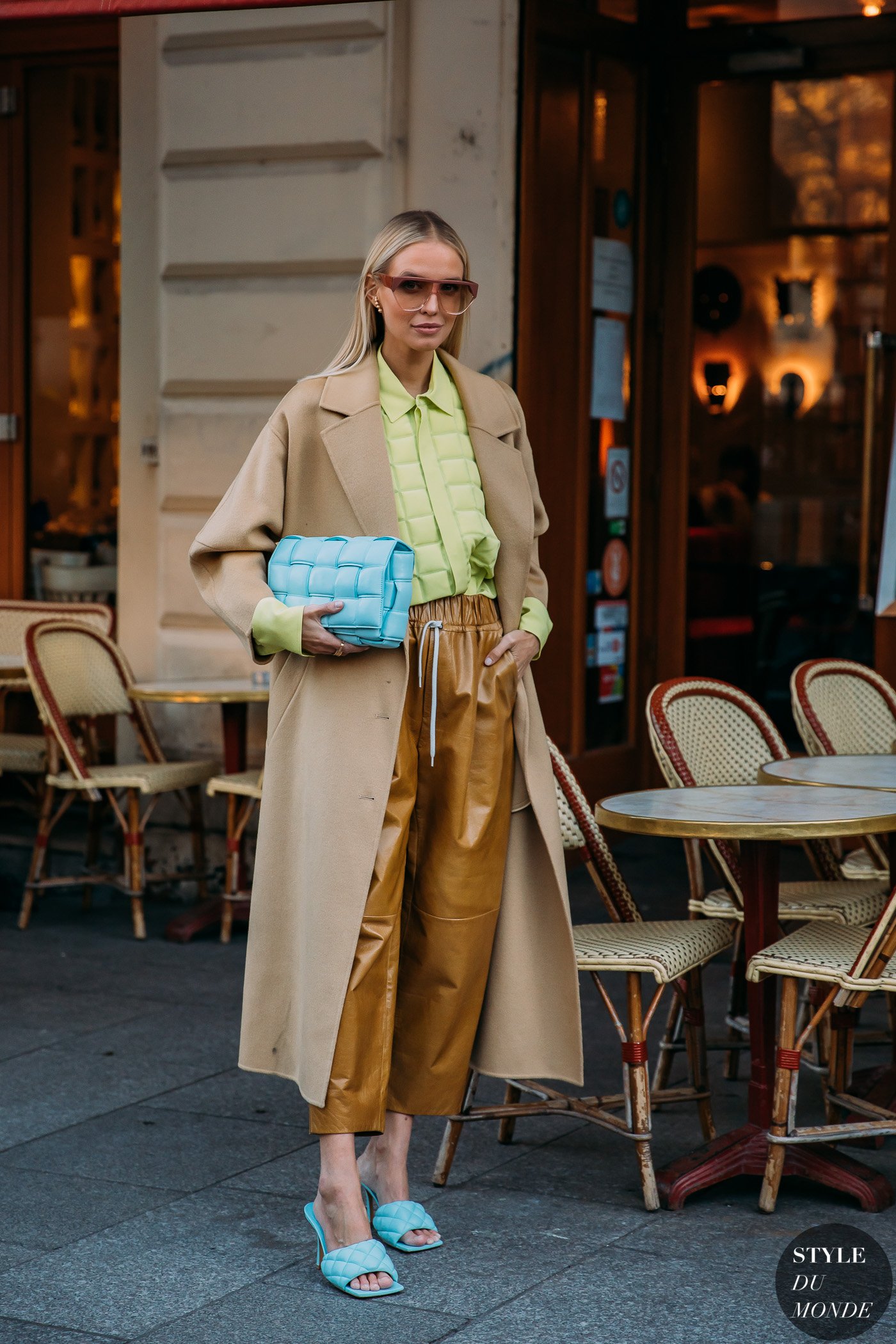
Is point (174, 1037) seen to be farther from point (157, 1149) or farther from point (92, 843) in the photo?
point (92, 843)

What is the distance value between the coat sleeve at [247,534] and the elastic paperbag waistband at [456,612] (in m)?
0.30

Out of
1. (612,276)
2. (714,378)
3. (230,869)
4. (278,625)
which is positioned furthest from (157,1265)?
(714,378)

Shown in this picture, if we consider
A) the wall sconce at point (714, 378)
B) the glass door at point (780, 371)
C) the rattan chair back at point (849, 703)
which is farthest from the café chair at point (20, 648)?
the rattan chair back at point (849, 703)

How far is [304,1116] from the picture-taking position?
4.50 m

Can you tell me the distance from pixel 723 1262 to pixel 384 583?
148 centimetres

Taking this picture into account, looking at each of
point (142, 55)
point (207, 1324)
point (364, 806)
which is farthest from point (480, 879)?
point (142, 55)

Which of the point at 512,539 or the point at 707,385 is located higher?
the point at 707,385

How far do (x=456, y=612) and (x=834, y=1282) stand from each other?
4.81 feet

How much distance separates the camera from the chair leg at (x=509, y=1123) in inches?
167

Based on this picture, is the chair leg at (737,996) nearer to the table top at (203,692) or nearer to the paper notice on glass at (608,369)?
the table top at (203,692)

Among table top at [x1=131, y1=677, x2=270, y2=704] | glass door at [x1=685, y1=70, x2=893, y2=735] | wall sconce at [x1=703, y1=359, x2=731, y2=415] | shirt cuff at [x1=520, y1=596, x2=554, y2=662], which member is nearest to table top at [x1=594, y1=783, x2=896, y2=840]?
shirt cuff at [x1=520, y1=596, x2=554, y2=662]

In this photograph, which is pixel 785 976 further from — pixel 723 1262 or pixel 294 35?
pixel 294 35

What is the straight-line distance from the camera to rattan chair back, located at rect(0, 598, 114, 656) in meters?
7.52

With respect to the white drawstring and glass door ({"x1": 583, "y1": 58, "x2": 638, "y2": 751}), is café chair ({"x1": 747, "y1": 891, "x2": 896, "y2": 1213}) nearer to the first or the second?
the white drawstring
